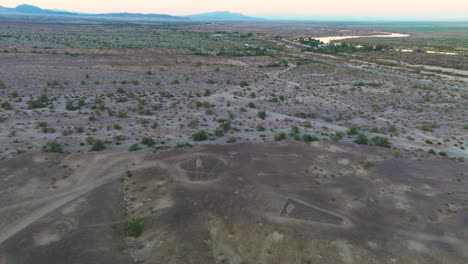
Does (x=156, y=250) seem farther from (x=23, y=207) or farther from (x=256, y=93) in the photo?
(x=256, y=93)

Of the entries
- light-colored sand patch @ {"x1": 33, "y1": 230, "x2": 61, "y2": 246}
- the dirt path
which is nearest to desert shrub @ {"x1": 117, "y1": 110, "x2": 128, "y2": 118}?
the dirt path

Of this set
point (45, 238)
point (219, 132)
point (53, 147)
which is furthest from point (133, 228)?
point (219, 132)

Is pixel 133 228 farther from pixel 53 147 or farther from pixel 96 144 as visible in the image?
pixel 53 147

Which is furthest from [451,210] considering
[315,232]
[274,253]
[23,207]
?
[23,207]

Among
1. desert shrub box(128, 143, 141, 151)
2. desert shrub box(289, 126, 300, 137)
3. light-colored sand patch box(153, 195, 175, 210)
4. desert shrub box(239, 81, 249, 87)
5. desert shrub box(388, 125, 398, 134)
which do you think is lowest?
desert shrub box(388, 125, 398, 134)

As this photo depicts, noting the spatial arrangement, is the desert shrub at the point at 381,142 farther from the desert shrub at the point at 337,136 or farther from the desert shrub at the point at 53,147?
the desert shrub at the point at 53,147

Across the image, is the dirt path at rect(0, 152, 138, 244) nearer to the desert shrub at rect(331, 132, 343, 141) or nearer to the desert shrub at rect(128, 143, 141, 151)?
Answer: the desert shrub at rect(128, 143, 141, 151)

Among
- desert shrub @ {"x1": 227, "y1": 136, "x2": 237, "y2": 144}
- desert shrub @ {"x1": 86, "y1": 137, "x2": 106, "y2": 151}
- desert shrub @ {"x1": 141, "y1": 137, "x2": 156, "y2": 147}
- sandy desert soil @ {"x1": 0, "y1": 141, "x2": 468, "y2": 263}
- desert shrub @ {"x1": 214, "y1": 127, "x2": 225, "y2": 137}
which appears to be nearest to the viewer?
sandy desert soil @ {"x1": 0, "y1": 141, "x2": 468, "y2": 263}
